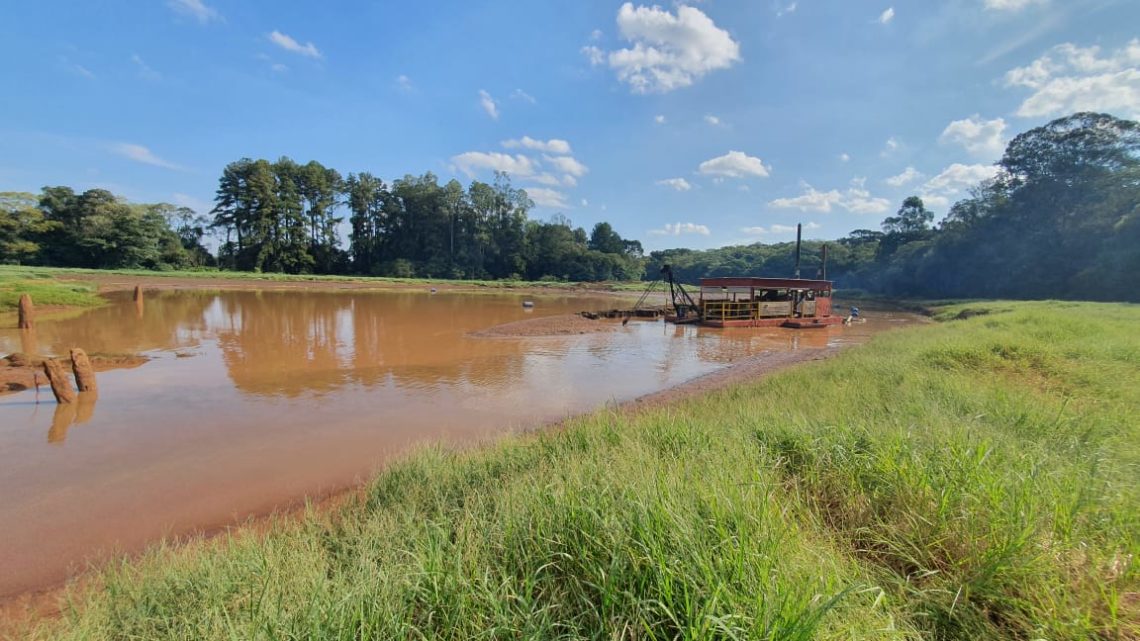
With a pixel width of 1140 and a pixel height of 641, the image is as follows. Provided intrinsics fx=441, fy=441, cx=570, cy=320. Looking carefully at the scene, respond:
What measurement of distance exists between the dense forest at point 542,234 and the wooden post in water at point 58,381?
56749 millimetres

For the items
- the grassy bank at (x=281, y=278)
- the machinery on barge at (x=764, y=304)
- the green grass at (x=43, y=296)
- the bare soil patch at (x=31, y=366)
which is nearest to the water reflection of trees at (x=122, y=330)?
the green grass at (x=43, y=296)

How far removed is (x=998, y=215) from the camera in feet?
154

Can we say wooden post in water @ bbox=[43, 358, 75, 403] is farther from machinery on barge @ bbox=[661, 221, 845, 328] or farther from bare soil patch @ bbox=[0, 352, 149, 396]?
machinery on barge @ bbox=[661, 221, 845, 328]

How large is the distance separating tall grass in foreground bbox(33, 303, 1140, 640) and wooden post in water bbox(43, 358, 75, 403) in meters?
7.79

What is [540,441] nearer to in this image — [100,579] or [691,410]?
[691,410]

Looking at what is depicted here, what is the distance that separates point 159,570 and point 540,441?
332 cm

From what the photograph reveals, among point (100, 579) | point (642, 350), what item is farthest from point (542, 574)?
point (642, 350)

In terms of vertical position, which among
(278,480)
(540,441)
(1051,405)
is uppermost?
(1051,405)

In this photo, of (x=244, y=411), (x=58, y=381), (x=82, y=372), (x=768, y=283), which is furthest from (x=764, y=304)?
(x=58, y=381)

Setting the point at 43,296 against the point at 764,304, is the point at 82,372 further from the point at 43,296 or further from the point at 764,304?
the point at 764,304

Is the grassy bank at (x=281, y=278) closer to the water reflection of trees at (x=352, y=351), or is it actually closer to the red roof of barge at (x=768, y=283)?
the water reflection of trees at (x=352, y=351)

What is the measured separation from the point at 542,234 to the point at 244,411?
7315cm

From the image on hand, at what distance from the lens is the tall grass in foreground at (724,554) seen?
1.90 m

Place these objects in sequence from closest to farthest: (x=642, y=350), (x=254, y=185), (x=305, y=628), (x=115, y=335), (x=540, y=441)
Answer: (x=305, y=628), (x=540, y=441), (x=115, y=335), (x=642, y=350), (x=254, y=185)
